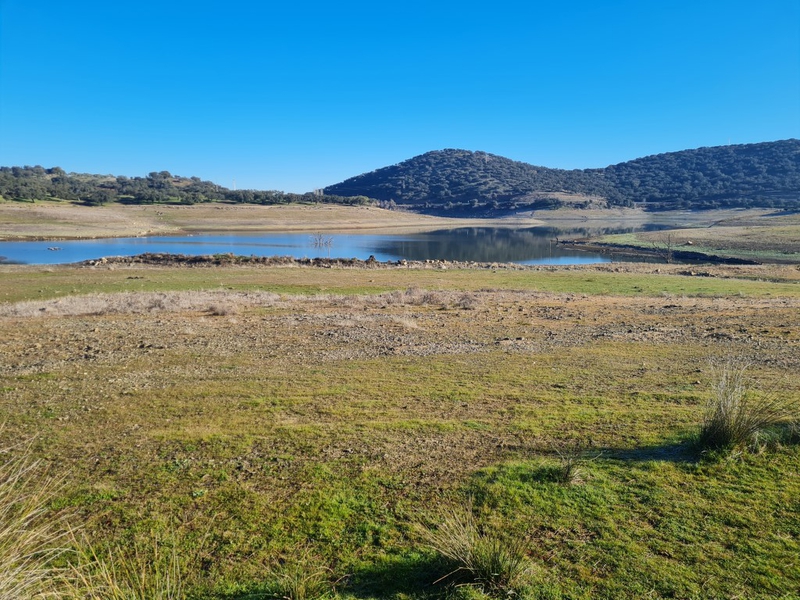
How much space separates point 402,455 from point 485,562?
257 cm

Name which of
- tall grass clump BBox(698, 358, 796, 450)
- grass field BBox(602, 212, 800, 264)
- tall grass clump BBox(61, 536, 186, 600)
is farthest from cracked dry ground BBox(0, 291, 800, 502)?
grass field BBox(602, 212, 800, 264)

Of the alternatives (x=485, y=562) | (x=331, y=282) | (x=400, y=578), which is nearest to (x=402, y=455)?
(x=400, y=578)

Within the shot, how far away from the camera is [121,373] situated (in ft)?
35.1

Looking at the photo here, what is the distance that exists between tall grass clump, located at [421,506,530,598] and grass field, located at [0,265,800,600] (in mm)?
55

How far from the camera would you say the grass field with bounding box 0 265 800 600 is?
4.33 metres

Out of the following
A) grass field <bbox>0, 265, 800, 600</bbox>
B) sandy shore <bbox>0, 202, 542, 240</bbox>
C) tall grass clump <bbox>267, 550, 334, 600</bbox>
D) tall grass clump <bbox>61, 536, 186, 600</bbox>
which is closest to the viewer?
tall grass clump <bbox>61, 536, 186, 600</bbox>

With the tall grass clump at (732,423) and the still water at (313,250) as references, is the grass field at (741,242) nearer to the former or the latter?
the still water at (313,250)

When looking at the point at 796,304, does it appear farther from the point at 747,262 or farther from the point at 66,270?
the point at 66,270

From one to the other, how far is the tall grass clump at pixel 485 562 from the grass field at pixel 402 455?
6cm

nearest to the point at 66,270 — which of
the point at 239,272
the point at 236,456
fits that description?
the point at 239,272

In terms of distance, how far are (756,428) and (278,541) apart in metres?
6.07

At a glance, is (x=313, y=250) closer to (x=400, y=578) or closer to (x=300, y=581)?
(x=400, y=578)

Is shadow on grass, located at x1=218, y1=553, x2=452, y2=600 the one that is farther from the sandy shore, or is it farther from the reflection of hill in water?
the sandy shore

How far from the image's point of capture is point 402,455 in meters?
6.53
